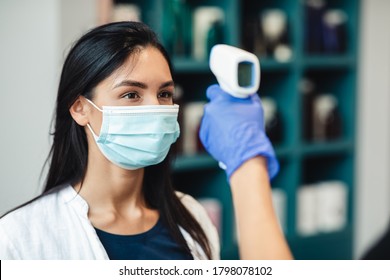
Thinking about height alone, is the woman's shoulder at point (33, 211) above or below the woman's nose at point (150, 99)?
below

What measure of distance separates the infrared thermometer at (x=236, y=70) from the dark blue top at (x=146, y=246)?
0.26 m

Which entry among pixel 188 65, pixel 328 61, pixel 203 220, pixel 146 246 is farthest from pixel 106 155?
pixel 328 61

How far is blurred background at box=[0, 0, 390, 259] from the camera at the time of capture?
2.08 m

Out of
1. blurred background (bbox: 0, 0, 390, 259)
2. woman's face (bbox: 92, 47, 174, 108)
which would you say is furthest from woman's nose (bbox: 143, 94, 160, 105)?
blurred background (bbox: 0, 0, 390, 259)

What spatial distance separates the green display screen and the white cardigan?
293 mm

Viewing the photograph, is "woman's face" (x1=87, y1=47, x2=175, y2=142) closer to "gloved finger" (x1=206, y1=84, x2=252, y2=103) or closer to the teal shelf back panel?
"gloved finger" (x1=206, y1=84, x2=252, y2=103)

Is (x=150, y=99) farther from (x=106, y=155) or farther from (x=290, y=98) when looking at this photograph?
(x=290, y=98)

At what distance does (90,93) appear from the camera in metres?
0.86

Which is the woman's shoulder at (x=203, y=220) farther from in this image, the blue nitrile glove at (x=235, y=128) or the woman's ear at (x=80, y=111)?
the woman's ear at (x=80, y=111)

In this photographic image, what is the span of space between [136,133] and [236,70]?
0.55 feet

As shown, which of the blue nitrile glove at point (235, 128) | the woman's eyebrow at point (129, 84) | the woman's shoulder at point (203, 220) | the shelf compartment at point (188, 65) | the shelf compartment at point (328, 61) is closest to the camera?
the woman's eyebrow at point (129, 84)

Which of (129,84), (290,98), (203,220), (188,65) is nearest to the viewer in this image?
(129,84)

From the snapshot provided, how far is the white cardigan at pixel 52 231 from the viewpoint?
877 mm

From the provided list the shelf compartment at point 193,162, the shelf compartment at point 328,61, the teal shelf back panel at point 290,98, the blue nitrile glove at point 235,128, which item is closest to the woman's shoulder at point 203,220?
the blue nitrile glove at point 235,128
